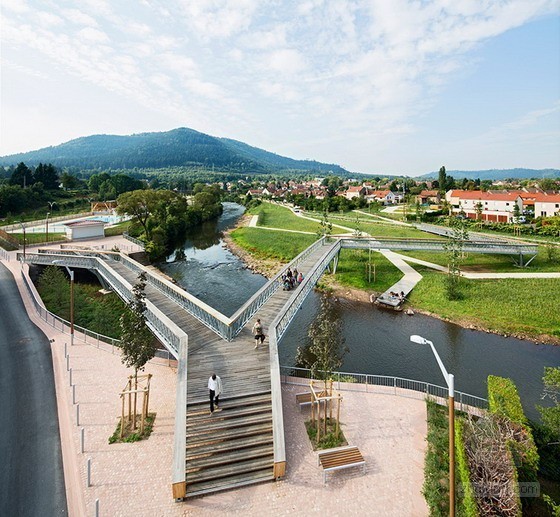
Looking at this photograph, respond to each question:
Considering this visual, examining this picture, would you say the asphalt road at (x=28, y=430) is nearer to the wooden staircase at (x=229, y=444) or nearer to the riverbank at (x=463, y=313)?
the wooden staircase at (x=229, y=444)

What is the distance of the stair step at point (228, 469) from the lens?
10836mm

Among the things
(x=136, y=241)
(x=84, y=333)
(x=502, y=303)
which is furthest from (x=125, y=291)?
(x=502, y=303)

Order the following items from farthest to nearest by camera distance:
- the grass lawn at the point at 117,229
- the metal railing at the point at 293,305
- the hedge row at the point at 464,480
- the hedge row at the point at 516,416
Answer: the grass lawn at the point at 117,229 < the metal railing at the point at 293,305 < the hedge row at the point at 516,416 < the hedge row at the point at 464,480

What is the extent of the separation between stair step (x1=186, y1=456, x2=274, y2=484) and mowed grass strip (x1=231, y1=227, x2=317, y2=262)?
119 feet

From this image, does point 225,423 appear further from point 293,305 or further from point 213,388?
point 293,305

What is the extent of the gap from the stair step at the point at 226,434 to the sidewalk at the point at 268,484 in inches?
40.8

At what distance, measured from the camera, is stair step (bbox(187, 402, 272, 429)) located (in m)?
12.4

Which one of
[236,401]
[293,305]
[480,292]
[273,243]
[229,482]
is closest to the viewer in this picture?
[229,482]

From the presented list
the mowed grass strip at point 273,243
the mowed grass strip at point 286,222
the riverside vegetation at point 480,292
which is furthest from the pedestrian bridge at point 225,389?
the mowed grass strip at point 286,222

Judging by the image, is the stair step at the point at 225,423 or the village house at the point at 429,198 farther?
the village house at the point at 429,198

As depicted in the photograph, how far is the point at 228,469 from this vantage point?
36.5 feet

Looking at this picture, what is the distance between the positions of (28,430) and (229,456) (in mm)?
7933

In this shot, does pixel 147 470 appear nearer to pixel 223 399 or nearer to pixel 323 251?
pixel 223 399

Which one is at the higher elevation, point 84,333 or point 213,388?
point 213,388
